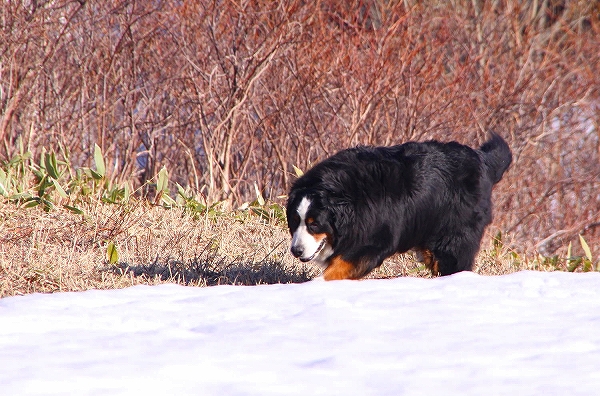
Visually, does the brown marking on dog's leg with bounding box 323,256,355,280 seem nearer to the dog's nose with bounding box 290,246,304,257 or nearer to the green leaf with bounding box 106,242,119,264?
the dog's nose with bounding box 290,246,304,257

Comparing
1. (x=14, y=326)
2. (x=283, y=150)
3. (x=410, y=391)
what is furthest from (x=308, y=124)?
(x=410, y=391)

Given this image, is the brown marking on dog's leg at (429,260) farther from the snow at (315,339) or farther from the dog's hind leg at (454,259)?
the snow at (315,339)

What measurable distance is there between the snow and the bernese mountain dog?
0.56 m

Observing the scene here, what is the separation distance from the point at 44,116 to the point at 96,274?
3.51 metres

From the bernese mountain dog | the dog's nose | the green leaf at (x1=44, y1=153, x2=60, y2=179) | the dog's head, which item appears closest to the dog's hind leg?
the bernese mountain dog

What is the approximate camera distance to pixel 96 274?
4.50 metres

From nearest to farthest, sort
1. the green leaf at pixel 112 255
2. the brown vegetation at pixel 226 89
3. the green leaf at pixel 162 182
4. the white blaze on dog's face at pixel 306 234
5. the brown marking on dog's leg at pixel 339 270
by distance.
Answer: the white blaze on dog's face at pixel 306 234 → the brown marking on dog's leg at pixel 339 270 → the green leaf at pixel 112 255 → the green leaf at pixel 162 182 → the brown vegetation at pixel 226 89

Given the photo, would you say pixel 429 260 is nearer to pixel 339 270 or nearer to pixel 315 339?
pixel 339 270

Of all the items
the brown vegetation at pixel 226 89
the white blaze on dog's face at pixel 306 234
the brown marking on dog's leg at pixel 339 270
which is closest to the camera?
the white blaze on dog's face at pixel 306 234

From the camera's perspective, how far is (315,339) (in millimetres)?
2891

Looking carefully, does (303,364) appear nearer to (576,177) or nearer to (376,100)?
(376,100)

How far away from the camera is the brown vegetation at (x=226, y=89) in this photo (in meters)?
7.37

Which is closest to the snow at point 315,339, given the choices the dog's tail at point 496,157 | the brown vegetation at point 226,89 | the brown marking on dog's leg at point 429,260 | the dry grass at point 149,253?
the dry grass at point 149,253

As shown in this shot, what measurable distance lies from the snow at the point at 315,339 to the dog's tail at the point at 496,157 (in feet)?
4.50
